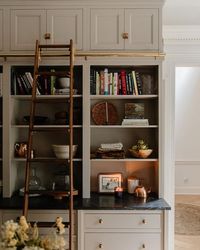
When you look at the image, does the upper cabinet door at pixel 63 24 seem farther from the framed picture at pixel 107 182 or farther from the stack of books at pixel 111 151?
the framed picture at pixel 107 182

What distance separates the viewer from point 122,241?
3000 mm

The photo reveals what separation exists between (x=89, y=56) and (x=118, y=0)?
1.90ft

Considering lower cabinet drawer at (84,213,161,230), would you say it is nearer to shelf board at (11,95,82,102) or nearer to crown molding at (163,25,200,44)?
shelf board at (11,95,82,102)

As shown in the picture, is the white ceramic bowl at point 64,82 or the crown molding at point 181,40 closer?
the white ceramic bowl at point 64,82

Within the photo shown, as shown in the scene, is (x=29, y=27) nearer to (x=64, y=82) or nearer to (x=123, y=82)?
(x=64, y=82)

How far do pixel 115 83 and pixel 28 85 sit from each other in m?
0.83

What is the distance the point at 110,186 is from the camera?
11.3ft

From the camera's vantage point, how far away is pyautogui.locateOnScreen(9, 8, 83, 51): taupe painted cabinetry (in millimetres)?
3209

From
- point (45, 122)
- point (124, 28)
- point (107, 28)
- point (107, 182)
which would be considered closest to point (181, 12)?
point (124, 28)

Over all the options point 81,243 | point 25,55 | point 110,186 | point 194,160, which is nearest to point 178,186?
point 194,160

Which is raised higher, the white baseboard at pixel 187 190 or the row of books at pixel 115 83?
the row of books at pixel 115 83

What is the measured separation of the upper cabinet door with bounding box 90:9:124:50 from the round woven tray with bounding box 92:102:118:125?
2.00ft

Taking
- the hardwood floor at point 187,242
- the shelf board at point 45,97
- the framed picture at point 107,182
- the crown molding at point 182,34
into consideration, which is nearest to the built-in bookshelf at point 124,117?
the framed picture at point 107,182

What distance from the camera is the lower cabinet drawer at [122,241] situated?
2.99 m
